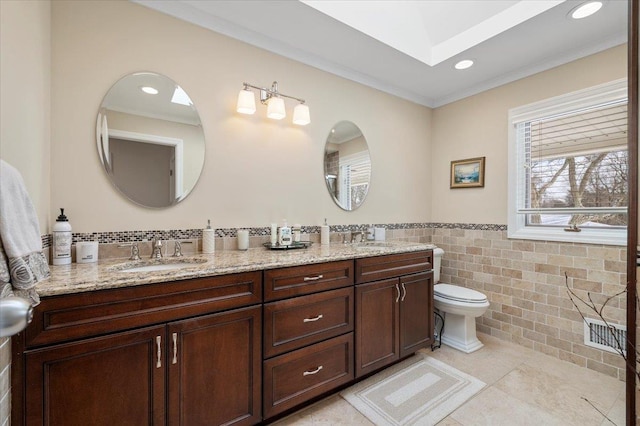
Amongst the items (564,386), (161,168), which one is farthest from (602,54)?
(161,168)

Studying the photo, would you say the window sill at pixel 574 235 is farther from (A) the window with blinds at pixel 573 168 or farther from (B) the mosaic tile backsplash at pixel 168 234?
(B) the mosaic tile backsplash at pixel 168 234

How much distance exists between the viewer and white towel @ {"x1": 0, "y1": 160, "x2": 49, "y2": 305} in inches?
32.0

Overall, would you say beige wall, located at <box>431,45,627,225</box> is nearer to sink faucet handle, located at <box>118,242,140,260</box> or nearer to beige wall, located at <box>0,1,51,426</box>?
sink faucet handle, located at <box>118,242,140,260</box>

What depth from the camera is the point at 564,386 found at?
80.4 inches

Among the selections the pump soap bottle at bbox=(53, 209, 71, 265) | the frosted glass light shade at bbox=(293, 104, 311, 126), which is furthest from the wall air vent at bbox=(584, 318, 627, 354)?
the pump soap bottle at bbox=(53, 209, 71, 265)

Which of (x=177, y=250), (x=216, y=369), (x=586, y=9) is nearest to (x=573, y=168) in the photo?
(x=586, y=9)

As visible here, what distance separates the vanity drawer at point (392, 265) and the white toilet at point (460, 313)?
407mm

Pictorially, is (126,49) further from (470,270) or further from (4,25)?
(470,270)

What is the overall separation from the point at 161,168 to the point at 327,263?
4.06 ft

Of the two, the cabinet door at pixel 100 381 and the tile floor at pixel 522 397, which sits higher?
the cabinet door at pixel 100 381

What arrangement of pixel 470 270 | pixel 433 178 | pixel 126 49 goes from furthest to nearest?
pixel 433 178 < pixel 470 270 < pixel 126 49

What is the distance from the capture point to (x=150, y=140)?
6.08 feet

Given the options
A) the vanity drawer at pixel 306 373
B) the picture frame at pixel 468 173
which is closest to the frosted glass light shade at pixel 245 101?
the vanity drawer at pixel 306 373

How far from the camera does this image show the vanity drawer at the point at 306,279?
1581mm
